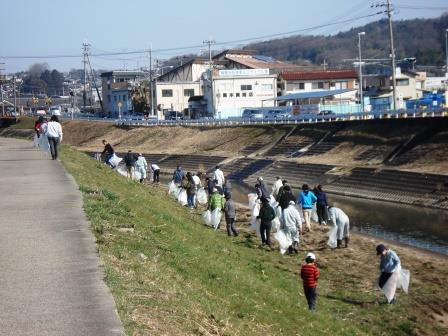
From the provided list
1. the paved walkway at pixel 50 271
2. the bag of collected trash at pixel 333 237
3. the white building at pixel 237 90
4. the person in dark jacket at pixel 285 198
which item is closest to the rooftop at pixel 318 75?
the white building at pixel 237 90

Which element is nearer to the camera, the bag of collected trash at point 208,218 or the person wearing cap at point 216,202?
the person wearing cap at point 216,202

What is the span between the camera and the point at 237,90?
77.9 meters

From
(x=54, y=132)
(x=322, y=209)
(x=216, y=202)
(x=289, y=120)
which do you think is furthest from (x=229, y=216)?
(x=289, y=120)

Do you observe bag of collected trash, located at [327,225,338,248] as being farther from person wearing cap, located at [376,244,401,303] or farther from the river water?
person wearing cap, located at [376,244,401,303]

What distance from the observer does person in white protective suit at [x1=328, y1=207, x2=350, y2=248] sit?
1747cm

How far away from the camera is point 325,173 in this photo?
37.9m

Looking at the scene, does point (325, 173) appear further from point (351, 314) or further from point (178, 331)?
point (178, 331)

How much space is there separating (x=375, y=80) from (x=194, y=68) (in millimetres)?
24602

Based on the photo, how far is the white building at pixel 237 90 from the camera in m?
76.2

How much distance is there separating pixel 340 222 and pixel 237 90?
200 ft

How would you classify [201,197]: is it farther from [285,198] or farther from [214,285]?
[214,285]

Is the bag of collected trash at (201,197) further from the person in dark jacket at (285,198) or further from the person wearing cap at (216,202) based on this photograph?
the person in dark jacket at (285,198)

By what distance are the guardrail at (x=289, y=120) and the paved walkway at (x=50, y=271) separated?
105 feet

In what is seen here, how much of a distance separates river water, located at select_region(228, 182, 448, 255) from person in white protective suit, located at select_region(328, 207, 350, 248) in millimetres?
3075
